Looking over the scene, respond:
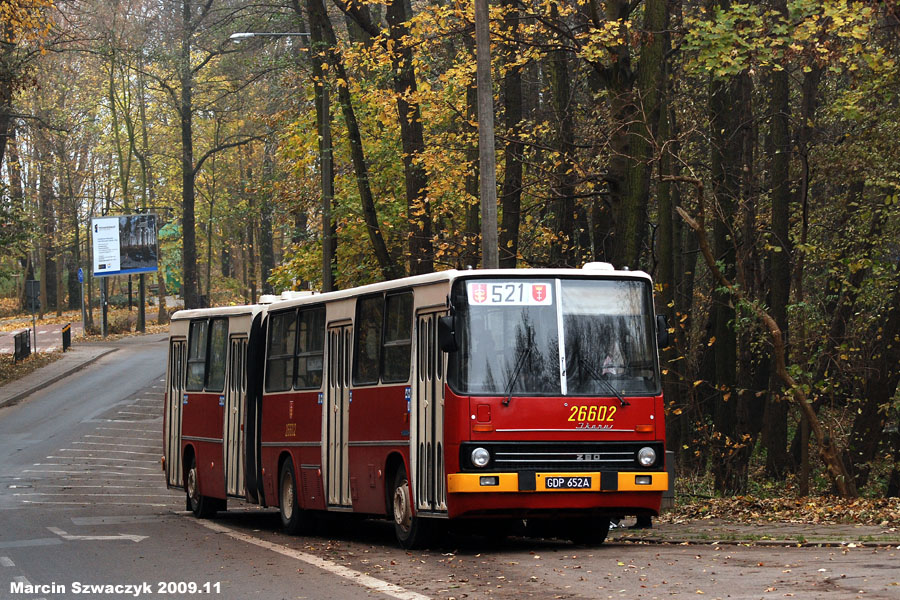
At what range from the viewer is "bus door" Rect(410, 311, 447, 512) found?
45.4 ft

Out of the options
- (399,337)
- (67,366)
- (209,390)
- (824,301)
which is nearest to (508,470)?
(399,337)

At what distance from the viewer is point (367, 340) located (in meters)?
16.3

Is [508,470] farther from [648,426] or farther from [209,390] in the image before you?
[209,390]

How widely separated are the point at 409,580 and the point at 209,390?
456 inches

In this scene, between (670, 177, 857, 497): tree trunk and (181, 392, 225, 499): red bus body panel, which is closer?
(670, 177, 857, 497): tree trunk

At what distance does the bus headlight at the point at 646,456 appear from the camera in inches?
549

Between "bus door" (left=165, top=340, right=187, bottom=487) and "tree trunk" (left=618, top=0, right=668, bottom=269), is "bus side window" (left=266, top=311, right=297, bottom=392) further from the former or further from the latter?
"tree trunk" (left=618, top=0, right=668, bottom=269)

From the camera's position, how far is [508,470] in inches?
531

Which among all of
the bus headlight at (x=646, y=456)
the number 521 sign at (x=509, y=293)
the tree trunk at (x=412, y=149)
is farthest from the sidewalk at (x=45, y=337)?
the bus headlight at (x=646, y=456)

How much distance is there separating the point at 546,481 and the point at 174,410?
11.9 meters

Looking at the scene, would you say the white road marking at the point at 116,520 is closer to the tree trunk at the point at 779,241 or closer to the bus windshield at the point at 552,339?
the bus windshield at the point at 552,339

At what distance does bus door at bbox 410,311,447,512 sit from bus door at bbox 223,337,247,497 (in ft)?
21.5

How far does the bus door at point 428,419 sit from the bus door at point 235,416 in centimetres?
654

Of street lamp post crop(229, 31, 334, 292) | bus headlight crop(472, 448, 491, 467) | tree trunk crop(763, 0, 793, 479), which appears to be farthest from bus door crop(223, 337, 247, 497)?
tree trunk crop(763, 0, 793, 479)
